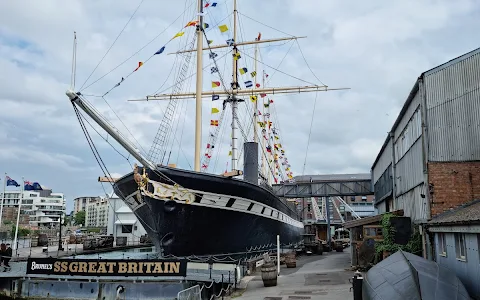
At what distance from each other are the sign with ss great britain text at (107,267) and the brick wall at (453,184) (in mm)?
8966

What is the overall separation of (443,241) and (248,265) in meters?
9.40

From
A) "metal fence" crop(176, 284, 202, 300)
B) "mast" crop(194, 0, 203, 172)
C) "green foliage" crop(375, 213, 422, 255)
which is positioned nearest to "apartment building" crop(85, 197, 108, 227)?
"mast" crop(194, 0, 203, 172)

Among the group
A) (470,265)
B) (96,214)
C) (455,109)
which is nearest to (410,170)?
(455,109)

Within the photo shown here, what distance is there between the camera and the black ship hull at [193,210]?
62.0 feet

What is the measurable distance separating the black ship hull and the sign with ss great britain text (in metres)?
4.29

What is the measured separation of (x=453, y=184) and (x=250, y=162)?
46.3ft

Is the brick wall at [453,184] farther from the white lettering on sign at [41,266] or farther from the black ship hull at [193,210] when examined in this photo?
the white lettering on sign at [41,266]

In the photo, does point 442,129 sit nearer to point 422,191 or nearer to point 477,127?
point 477,127

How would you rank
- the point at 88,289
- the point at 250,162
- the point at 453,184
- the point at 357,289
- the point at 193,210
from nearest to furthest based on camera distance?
1. the point at 357,289
2. the point at 453,184
3. the point at 88,289
4. the point at 193,210
5. the point at 250,162

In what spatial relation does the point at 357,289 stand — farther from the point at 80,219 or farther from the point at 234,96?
the point at 80,219

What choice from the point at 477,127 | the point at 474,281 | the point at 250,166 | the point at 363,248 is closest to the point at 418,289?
the point at 474,281

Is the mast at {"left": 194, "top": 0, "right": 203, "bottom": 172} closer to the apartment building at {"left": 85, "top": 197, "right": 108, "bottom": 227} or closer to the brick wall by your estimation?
the brick wall

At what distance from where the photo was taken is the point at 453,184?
1315 centimetres

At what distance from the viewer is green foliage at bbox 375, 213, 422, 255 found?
15393 mm
